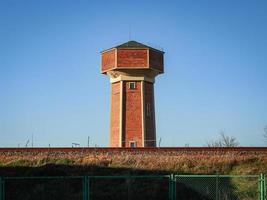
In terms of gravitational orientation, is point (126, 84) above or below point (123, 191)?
above

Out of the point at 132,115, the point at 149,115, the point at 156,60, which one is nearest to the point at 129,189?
the point at 132,115

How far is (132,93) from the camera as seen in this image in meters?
43.7

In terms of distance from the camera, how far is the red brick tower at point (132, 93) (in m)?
42.7

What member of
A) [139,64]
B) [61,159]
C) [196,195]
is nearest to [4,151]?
[61,159]

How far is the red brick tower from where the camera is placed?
140ft

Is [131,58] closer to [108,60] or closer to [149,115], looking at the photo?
[108,60]

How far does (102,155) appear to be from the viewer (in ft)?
105

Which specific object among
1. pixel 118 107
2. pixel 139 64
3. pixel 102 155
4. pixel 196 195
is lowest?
pixel 196 195

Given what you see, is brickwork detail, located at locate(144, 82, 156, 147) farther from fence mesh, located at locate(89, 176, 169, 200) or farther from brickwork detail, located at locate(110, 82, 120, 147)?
fence mesh, located at locate(89, 176, 169, 200)

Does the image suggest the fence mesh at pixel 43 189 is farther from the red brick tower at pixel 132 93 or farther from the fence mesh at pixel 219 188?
the red brick tower at pixel 132 93

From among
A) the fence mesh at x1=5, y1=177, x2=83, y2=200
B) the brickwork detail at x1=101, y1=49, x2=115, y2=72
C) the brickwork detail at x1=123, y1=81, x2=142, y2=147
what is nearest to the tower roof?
the brickwork detail at x1=101, y1=49, x2=115, y2=72

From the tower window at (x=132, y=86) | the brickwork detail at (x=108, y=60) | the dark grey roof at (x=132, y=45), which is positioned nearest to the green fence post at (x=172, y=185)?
the tower window at (x=132, y=86)

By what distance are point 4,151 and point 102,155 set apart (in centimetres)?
531

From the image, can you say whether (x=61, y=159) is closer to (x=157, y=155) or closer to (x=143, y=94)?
(x=157, y=155)
